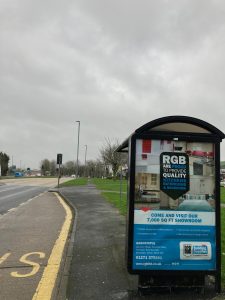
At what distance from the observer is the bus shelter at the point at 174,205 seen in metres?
5.31

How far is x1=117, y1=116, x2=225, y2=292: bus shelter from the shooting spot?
5.31m

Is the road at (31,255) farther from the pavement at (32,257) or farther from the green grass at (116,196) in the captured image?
the green grass at (116,196)

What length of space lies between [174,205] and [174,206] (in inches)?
0.5

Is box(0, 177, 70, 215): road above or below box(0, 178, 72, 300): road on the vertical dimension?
above

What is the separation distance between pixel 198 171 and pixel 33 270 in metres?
3.03

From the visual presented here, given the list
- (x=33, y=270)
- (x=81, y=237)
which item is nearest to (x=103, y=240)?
(x=81, y=237)

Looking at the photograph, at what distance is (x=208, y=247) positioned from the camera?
5.38 m

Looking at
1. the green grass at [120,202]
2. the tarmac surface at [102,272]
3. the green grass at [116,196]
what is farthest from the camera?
the green grass at [116,196]

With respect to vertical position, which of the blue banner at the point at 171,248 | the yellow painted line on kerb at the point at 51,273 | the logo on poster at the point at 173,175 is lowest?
the yellow painted line on kerb at the point at 51,273

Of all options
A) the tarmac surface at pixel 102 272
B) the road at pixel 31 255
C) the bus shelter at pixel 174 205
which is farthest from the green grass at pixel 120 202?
the bus shelter at pixel 174 205

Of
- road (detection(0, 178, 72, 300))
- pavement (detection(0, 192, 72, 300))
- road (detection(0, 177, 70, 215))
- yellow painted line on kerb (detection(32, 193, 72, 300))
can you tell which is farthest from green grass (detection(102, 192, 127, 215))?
yellow painted line on kerb (detection(32, 193, 72, 300))

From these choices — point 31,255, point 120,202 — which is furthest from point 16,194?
point 31,255

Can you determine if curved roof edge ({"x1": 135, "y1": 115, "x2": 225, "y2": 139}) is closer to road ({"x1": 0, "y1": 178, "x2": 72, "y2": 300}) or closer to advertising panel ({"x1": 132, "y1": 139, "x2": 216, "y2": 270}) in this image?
advertising panel ({"x1": 132, "y1": 139, "x2": 216, "y2": 270})

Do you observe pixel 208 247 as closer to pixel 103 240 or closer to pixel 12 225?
pixel 103 240
